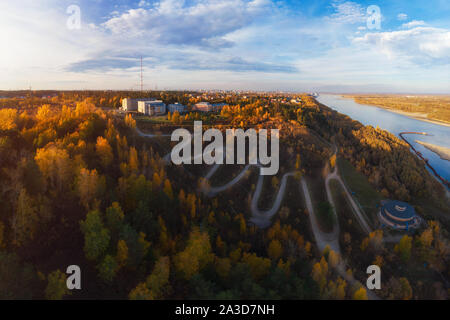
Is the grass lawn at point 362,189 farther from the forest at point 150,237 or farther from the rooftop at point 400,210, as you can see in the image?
the forest at point 150,237

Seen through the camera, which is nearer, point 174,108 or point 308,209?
point 308,209

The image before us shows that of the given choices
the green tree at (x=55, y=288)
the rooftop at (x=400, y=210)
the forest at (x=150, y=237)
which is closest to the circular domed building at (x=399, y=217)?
the rooftop at (x=400, y=210)

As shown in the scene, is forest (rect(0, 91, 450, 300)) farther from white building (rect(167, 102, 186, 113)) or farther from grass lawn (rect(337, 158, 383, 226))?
white building (rect(167, 102, 186, 113))

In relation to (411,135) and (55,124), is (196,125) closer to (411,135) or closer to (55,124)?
(55,124)

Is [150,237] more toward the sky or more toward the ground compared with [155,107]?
more toward the ground

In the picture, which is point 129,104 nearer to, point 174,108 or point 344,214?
point 174,108

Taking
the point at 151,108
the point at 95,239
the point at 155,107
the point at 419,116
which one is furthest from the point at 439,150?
the point at 95,239
